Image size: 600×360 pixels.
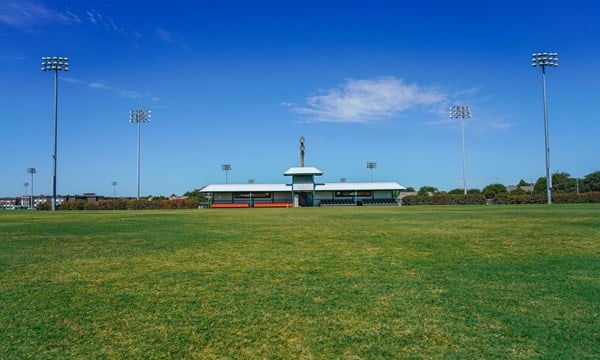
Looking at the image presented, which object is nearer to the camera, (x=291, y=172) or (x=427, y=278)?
(x=427, y=278)

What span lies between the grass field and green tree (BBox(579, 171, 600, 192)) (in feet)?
316

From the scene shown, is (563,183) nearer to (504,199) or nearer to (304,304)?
(504,199)

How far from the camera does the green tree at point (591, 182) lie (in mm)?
85162

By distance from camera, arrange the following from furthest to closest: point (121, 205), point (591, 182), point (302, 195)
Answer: point (591, 182) → point (302, 195) → point (121, 205)

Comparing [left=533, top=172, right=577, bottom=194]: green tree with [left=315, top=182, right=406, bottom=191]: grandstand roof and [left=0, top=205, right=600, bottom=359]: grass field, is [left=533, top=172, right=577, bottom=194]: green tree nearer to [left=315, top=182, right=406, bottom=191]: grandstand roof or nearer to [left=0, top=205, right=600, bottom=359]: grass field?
[left=315, top=182, right=406, bottom=191]: grandstand roof

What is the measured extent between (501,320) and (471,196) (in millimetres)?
57503

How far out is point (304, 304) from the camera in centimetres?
430

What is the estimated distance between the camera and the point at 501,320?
3.75 metres

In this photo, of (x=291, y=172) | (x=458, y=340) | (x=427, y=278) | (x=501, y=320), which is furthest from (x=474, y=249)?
(x=291, y=172)

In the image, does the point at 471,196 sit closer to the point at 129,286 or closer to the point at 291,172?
the point at 291,172

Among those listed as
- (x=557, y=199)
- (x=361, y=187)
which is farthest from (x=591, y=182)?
(x=361, y=187)

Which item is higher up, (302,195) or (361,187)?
(361,187)

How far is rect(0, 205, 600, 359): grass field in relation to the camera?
3.19m

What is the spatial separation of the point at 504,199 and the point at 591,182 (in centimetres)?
4624
